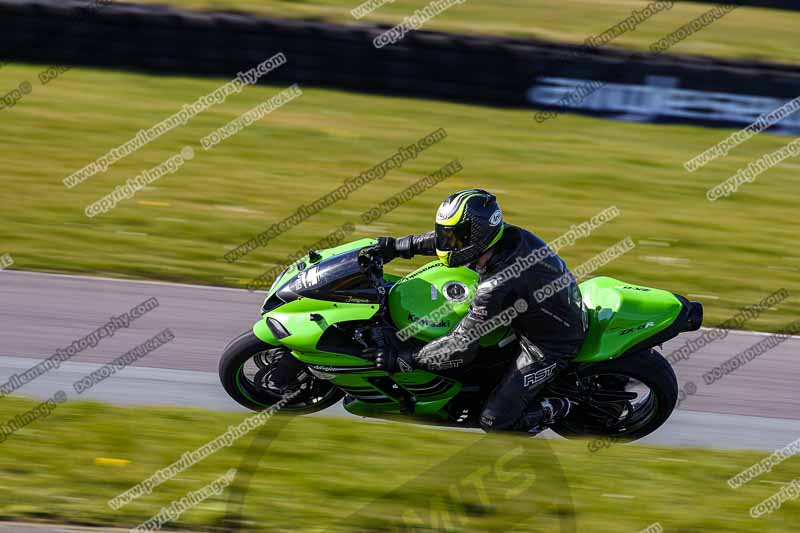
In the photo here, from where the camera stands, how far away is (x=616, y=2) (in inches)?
941

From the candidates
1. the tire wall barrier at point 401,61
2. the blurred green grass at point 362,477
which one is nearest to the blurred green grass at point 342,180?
the tire wall barrier at point 401,61

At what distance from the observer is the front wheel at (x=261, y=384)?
7012 millimetres

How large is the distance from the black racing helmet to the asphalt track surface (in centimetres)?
177

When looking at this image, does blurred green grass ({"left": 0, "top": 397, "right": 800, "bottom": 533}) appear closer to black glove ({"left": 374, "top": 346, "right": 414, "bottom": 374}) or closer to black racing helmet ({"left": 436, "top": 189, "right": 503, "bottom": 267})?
black glove ({"left": 374, "top": 346, "right": 414, "bottom": 374})

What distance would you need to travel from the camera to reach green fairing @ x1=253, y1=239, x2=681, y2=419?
6770 mm

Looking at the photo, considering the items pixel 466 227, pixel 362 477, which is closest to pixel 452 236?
pixel 466 227

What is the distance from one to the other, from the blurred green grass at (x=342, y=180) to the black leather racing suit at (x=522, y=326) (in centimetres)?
350

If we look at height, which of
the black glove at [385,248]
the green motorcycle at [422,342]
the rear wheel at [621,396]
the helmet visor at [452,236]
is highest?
the helmet visor at [452,236]

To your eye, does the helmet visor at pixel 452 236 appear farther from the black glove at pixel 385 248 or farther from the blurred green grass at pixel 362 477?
the blurred green grass at pixel 362 477

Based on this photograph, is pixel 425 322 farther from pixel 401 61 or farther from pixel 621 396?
pixel 401 61

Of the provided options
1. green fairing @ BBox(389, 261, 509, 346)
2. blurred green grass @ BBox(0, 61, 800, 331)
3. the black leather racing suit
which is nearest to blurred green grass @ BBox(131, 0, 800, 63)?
blurred green grass @ BBox(0, 61, 800, 331)

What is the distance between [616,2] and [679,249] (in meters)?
13.9

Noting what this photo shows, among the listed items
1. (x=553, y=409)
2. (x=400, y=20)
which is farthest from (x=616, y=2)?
(x=553, y=409)

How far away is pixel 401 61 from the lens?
16469 mm
